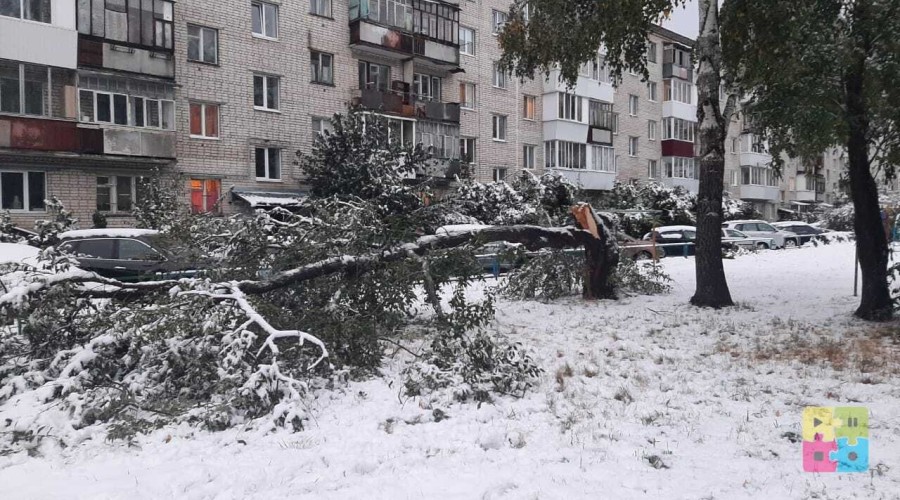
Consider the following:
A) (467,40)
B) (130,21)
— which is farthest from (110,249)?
(467,40)

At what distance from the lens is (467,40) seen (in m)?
32.6

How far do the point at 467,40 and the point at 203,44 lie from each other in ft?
43.7

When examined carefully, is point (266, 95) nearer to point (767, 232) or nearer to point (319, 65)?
point (319, 65)

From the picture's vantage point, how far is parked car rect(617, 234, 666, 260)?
12688 millimetres

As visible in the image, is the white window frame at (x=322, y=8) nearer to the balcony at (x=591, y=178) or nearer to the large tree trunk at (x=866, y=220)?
the balcony at (x=591, y=178)

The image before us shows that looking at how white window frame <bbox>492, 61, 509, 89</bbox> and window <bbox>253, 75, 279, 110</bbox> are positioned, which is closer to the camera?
window <bbox>253, 75, 279, 110</bbox>

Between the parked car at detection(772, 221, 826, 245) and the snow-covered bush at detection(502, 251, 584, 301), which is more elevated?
the parked car at detection(772, 221, 826, 245)

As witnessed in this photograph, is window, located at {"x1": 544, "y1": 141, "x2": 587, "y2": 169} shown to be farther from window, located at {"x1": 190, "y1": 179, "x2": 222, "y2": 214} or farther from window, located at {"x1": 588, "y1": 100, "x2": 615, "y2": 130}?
window, located at {"x1": 190, "y1": 179, "x2": 222, "y2": 214}

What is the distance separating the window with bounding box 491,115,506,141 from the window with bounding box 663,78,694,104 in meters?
14.1

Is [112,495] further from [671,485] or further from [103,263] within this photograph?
[103,263]

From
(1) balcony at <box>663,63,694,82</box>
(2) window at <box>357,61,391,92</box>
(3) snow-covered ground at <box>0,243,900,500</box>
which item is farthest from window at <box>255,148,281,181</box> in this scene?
(1) balcony at <box>663,63,694,82</box>

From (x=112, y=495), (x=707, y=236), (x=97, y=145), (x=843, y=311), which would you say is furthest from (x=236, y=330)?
(x=97, y=145)

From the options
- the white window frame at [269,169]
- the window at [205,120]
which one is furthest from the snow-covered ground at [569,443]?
the white window frame at [269,169]

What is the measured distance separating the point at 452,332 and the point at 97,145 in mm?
18239
